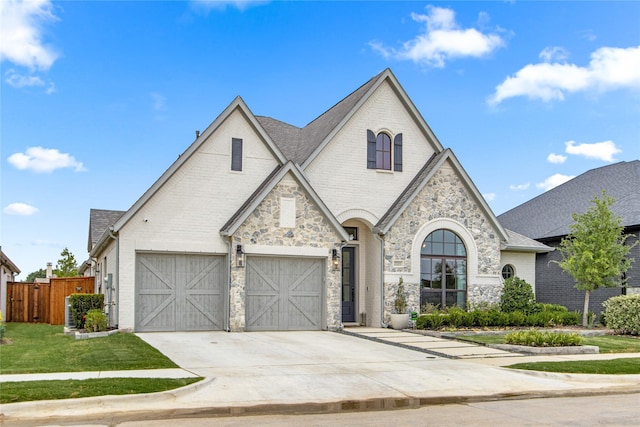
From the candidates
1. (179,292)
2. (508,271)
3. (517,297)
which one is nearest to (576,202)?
(508,271)

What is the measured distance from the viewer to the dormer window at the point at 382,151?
23.6 metres

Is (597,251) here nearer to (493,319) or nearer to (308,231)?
(493,319)

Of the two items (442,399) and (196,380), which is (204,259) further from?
(442,399)

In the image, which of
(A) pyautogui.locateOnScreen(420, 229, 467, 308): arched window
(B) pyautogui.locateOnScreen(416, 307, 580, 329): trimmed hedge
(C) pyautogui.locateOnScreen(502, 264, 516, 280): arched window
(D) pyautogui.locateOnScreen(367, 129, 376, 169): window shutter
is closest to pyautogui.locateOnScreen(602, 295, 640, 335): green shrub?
(B) pyautogui.locateOnScreen(416, 307, 580, 329): trimmed hedge

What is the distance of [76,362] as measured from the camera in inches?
511

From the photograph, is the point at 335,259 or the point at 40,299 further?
the point at 40,299

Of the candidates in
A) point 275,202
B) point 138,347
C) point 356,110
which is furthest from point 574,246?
point 138,347

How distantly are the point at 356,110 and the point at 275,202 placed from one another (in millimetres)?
5144

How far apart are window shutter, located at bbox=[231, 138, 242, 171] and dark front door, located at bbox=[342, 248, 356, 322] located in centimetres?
520

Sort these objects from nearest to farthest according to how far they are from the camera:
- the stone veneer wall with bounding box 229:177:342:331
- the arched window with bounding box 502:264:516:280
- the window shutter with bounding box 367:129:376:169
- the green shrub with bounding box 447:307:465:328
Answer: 1. the stone veneer wall with bounding box 229:177:342:331
2. the green shrub with bounding box 447:307:465:328
3. the window shutter with bounding box 367:129:376:169
4. the arched window with bounding box 502:264:516:280

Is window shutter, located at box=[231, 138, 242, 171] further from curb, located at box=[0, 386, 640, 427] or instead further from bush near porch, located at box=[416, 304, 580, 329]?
curb, located at box=[0, 386, 640, 427]

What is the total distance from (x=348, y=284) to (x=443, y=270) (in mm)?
3484

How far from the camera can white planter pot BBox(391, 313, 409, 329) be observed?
854 inches

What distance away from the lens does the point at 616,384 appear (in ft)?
41.4
